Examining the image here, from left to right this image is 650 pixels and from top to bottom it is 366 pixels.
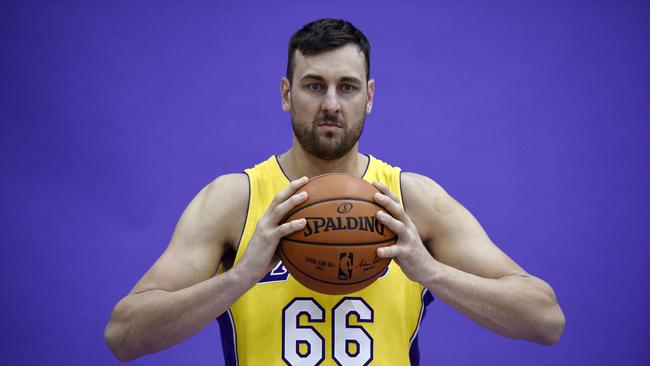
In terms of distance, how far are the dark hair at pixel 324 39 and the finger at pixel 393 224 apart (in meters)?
0.46

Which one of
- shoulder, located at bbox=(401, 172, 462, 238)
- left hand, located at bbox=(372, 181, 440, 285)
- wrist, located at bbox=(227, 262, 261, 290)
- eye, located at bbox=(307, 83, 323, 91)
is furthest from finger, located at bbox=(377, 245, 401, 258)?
eye, located at bbox=(307, 83, 323, 91)

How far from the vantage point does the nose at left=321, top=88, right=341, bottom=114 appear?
120 centimetres

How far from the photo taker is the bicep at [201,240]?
1144 millimetres

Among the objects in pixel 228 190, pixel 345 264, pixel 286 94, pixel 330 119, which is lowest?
pixel 345 264

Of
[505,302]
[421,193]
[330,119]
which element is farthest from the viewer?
[421,193]

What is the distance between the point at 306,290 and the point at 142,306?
346 mm

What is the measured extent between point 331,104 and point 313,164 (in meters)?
0.17

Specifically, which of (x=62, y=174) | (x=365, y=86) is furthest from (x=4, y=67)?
(x=365, y=86)

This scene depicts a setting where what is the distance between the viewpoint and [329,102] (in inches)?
47.2

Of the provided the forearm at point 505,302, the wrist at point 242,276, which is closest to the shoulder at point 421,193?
the forearm at point 505,302

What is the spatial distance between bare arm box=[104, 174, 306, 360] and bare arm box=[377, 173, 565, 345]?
0.22 metres

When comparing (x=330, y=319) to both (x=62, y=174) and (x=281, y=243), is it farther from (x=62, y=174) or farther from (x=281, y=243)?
(x=62, y=174)

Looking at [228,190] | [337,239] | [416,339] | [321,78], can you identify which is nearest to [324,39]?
[321,78]

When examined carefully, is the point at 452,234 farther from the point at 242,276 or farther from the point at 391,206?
the point at 242,276
